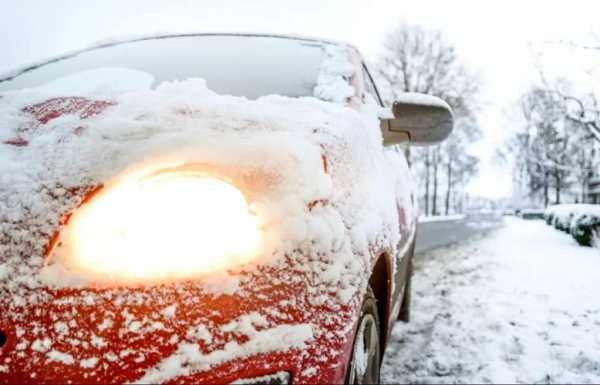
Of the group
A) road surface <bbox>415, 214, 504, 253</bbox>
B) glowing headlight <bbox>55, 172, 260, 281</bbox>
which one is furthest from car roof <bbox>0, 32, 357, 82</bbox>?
road surface <bbox>415, 214, 504, 253</bbox>

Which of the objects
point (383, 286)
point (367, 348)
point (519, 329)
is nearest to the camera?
point (367, 348)

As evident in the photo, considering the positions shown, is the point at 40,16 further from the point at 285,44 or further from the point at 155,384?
the point at 155,384

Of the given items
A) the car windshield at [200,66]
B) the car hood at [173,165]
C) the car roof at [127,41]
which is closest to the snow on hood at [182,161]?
the car hood at [173,165]

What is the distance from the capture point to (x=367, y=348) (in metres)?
1.81

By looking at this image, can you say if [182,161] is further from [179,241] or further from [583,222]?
[583,222]

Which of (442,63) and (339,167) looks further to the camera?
(442,63)

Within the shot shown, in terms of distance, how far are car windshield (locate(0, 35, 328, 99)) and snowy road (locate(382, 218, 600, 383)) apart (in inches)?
56.7

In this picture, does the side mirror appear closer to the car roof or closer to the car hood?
the car roof

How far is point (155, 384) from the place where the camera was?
3.17ft

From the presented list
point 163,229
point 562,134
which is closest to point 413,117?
point 562,134

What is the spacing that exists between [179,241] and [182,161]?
0.21m

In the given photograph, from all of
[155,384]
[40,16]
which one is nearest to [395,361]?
[155,384]

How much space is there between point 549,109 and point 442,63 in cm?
2464

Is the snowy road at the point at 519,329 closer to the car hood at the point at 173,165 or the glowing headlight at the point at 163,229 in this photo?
the car hood at the point at 173,165
